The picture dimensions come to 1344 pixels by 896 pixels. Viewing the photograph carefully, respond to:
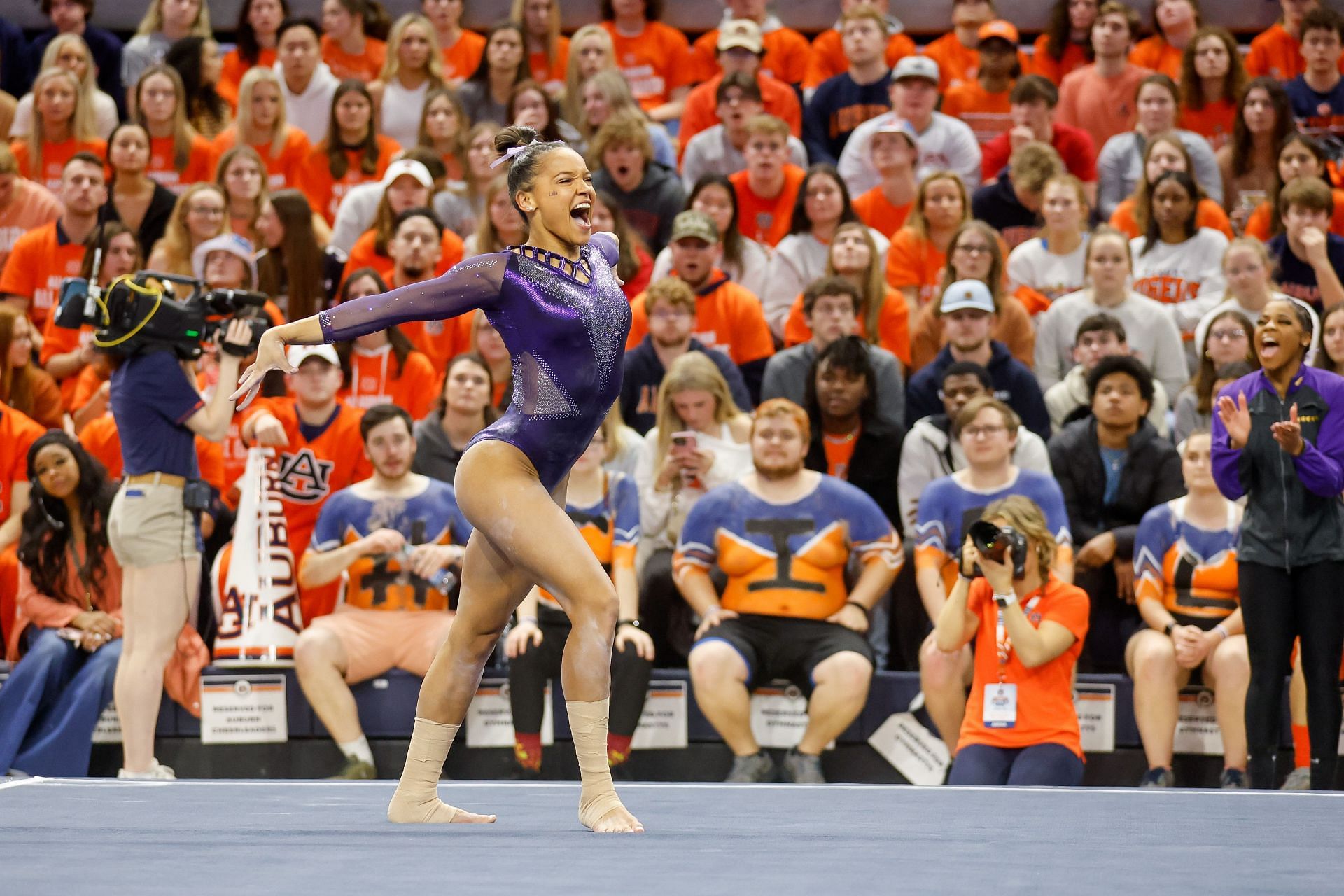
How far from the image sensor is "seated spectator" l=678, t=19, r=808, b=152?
978cm

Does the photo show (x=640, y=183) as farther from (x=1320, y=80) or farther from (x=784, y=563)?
(x=1320, y=80)

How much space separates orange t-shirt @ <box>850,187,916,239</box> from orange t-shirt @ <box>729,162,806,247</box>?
1.18 feet

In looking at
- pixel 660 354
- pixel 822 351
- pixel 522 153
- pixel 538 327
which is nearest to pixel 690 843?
pixel 538 327

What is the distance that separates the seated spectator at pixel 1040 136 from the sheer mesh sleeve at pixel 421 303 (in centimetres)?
565

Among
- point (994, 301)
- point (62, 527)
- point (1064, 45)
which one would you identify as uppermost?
point (1064, 45)

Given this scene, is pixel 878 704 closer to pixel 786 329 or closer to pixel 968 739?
pixel 968 739

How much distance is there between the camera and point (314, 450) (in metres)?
7.18

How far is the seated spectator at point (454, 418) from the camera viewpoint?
708 cm

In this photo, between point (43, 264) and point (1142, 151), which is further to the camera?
point (1142, 151)

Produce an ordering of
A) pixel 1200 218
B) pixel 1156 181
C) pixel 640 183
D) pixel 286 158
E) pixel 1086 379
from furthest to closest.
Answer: pixel 286 158 → pixel 640 183 → pixel 1200 218 → pixel 1156 181 → pixel 1086 379

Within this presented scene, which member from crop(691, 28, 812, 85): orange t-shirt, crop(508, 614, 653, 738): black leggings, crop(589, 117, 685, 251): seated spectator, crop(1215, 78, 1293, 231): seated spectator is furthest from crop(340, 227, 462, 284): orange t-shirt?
crop(1215, 78, 1293, 231): seated spectator

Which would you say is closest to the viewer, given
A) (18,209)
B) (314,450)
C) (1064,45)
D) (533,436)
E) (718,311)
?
(533,436)

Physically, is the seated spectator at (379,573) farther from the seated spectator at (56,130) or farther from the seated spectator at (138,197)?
the seated spectator at (56,130)

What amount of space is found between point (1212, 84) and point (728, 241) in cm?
325
